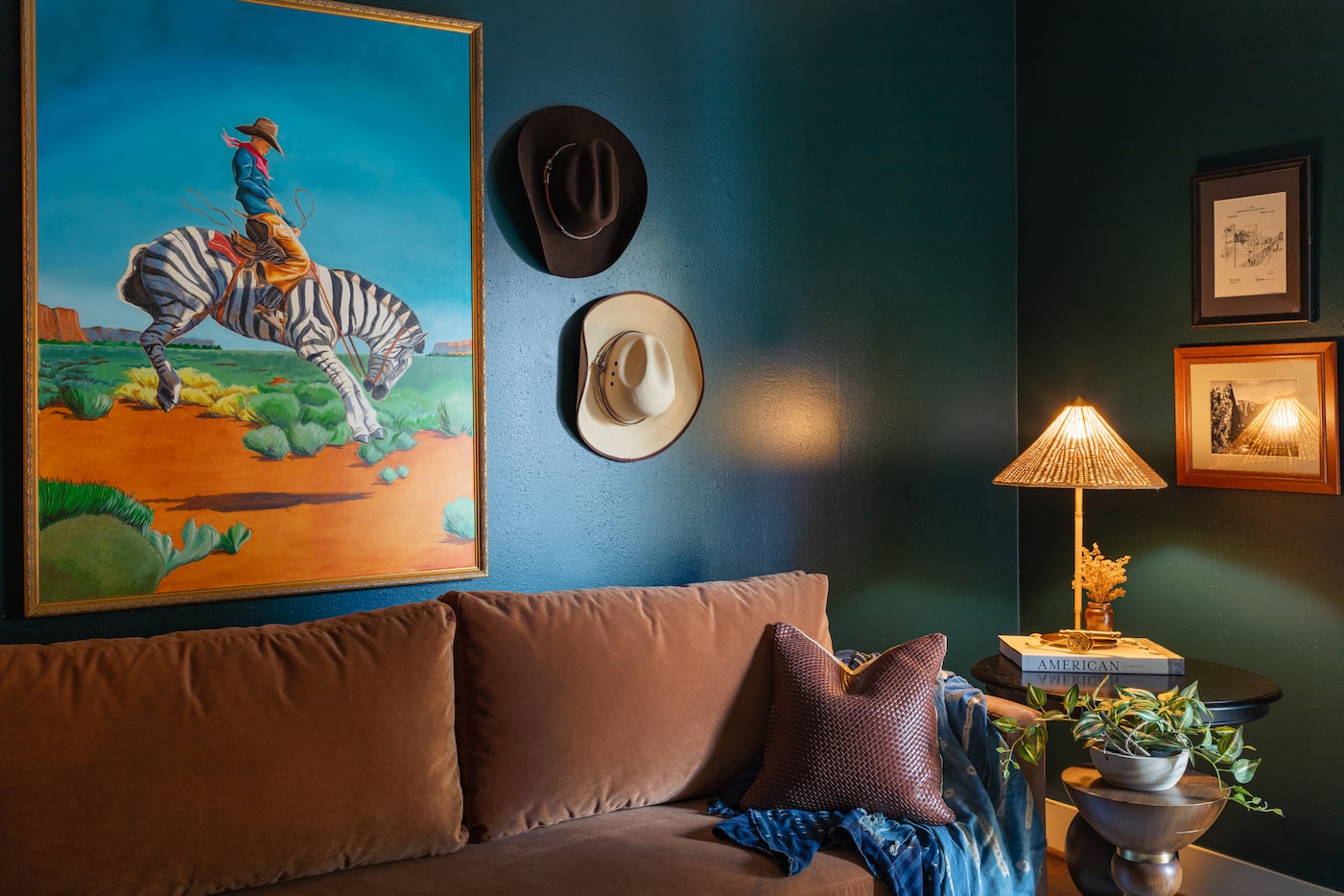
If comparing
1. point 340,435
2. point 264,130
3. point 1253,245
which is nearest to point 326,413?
point 340,435

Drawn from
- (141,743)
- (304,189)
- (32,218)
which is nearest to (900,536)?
(304,189)

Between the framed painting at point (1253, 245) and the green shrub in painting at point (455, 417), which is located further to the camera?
the framed painting at point (1253, 245)

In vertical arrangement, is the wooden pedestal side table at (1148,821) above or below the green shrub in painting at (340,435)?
below

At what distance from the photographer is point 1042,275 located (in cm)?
358

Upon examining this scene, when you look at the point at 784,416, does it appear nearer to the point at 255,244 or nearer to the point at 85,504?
the point at 255,244

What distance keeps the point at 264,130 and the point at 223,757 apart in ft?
4.58

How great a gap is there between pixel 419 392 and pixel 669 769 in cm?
109

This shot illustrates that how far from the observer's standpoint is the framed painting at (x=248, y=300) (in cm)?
228

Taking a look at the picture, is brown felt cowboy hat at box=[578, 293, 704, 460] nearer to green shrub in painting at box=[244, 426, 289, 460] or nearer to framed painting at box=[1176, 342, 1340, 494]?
green shrub in painting at box=[244, 426, 289, 460]

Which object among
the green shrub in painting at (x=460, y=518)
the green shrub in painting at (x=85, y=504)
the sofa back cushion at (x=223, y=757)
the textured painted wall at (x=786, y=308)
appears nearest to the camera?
the sofa back cushion at (x=223, y=757)

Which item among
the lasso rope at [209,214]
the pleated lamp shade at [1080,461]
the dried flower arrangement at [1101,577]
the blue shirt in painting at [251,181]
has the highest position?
the blue shirt in painting at [251,181]

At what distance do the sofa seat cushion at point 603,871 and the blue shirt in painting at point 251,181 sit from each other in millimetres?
1461

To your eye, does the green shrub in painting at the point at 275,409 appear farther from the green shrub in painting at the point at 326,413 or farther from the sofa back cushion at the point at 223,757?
the sofa back cushion at the point at 223,757

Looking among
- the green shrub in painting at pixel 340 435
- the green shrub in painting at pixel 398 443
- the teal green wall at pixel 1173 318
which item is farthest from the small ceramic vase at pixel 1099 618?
the green shrub in painting at pixel 340 435
